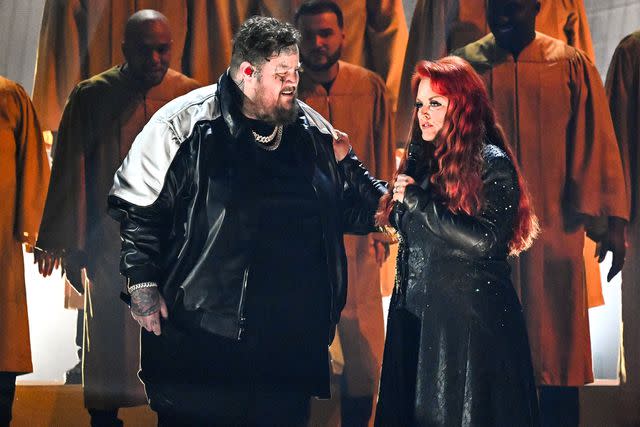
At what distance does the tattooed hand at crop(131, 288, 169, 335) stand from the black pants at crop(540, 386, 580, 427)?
2.00 meters

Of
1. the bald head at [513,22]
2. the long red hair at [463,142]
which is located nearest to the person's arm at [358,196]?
the long red hair at [463,142]

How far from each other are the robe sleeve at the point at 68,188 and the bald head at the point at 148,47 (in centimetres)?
28

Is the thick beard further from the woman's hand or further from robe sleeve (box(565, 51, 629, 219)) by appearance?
the woman's hand

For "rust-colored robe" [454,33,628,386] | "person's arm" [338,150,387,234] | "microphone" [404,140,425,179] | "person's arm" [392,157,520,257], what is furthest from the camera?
"rust-colored robe" [454,33,628,386]

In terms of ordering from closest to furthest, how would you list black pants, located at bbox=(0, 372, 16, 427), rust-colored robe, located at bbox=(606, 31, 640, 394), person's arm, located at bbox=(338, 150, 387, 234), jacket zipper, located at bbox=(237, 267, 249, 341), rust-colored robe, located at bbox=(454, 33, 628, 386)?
jacket zipper, located at bbox=(237, 267, 249, 341) < person's arm, located at bbox=(338, 150, 387, 234) < black pants, located at bbox=(0, 372, 16, 427) < rust-colored robe, located at bbox=(454, 33, 628, 386) < rust-colored robe, located at bbox=(606, 31, 640, 394)

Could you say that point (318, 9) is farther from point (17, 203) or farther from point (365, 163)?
point (17, 203)

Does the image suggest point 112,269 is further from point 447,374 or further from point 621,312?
point 621,312

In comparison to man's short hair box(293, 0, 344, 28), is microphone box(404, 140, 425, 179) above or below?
below

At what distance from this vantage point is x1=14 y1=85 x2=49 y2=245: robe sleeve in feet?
13.1

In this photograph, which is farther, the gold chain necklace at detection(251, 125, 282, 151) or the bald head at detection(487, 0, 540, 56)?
the bald head at detection(487, 0, 540, 56)

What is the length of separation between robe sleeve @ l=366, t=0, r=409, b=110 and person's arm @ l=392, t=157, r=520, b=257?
53.6 inches

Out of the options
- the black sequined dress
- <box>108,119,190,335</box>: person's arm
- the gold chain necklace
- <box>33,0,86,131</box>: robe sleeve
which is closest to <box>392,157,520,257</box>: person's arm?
the black sequined dress

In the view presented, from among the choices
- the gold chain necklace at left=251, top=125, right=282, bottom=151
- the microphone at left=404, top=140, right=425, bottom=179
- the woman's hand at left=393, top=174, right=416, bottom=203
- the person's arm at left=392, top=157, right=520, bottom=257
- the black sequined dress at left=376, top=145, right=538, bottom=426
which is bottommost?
the black sequined dress at left=376, top=145, right=538, bottom=426

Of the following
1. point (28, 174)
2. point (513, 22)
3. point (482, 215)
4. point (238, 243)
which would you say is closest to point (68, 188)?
point (28, 174)
